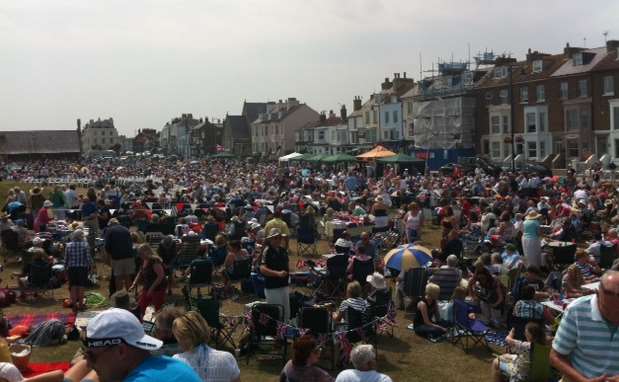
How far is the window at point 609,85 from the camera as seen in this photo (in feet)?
143

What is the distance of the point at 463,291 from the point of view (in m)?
9.98

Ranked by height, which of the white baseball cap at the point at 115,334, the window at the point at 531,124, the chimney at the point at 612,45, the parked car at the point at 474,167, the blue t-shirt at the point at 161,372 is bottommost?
the parked car at the point at 474,167

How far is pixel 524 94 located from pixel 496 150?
5.32 m

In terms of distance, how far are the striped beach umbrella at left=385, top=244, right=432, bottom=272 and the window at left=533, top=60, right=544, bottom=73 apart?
43.0m

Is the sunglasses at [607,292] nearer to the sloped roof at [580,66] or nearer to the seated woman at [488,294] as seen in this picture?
the seated woman at [488,294]

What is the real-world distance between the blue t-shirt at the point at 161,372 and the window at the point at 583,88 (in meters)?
48.0

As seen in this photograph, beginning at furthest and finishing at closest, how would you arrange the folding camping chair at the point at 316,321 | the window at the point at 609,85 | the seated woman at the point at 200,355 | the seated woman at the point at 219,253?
the window at the point at 609,85 < the seated woman at the point at 219,253 < the folding camping chair at the point at 316,321 < the seated woman at the point at 200,355

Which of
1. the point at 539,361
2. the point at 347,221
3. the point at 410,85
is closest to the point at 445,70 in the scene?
the point at 410,85

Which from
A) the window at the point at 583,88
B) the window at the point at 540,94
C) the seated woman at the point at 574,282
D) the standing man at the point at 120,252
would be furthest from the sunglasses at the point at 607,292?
the window at the point at 540,94

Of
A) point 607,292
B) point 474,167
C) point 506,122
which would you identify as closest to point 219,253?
point 607,292

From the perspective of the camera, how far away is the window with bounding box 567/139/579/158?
47.1m

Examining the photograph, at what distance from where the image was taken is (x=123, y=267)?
37.8 ft

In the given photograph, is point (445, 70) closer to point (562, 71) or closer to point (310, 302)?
point (562, 71)

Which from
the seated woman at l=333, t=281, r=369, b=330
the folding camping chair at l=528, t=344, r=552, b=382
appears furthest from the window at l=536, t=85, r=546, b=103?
the folding camping chair at l=528, t=344, r=552, b=382
